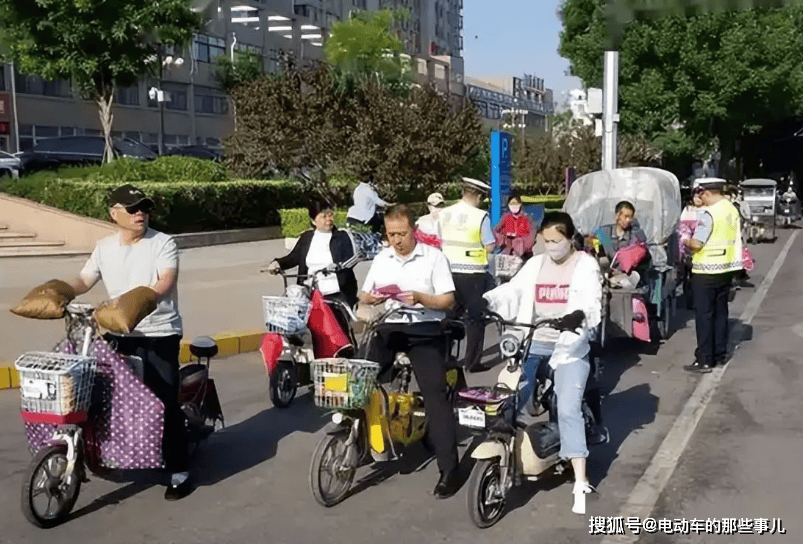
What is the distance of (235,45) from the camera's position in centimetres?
6084

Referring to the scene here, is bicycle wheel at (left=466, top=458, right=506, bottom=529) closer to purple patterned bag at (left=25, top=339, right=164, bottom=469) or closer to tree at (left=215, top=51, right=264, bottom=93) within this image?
purple patterned bag at (left=25, top=339, right=164, bottom=469)

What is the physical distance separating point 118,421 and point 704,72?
121 ft

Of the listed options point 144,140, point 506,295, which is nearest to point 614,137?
point 506,295

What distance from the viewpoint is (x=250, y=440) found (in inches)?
278

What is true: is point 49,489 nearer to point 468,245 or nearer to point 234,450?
point 234,450

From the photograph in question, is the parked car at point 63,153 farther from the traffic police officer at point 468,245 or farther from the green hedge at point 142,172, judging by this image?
the traffic police officer at point 468,245

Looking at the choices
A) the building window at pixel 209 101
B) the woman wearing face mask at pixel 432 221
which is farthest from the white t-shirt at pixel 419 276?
the building window at pixel 209 101

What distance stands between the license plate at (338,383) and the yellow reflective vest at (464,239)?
4090mm

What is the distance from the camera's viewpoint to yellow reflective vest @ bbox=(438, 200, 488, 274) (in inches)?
355

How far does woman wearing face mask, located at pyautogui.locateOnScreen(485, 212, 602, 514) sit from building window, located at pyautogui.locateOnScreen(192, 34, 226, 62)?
54411 mm

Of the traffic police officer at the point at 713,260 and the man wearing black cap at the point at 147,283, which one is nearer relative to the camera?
the man wearing black cap at the point at 147,283

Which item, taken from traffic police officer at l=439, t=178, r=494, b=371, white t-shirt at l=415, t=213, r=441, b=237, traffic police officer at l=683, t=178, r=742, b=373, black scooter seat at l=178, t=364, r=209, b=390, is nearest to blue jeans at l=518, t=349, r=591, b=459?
black scooter seat at l=178, t=364, r=209, b=390

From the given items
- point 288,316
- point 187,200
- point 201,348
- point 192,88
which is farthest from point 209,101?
point 201,348

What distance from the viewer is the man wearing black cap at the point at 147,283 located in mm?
5488
